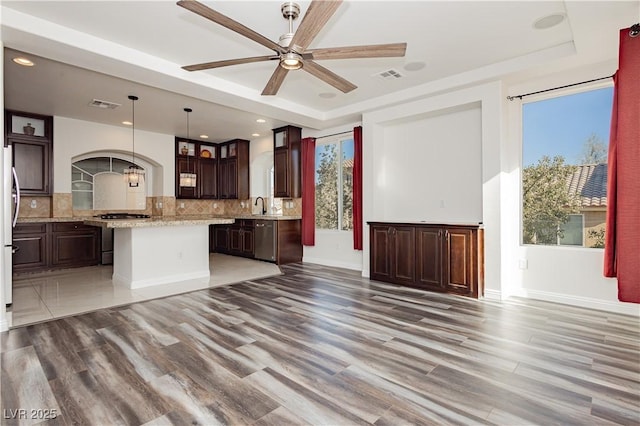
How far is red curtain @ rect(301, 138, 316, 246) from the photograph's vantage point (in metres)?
6.84

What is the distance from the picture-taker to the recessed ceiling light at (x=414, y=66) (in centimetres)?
398

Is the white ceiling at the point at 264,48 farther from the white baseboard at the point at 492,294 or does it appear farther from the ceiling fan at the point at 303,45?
the white baseboard at the point at 492,294

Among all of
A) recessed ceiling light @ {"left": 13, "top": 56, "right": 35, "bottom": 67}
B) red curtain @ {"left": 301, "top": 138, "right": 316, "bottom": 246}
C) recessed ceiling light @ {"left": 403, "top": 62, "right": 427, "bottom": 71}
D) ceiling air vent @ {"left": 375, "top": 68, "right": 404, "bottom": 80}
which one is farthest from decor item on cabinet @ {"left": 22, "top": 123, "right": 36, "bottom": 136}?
recessed ceiling light @ {"left": 403, "top": 62, "right": 427, "bottom": 71}

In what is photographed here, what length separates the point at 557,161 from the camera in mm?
4121

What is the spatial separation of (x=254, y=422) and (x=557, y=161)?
4.46 meters

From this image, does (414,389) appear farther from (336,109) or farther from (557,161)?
(336,109)

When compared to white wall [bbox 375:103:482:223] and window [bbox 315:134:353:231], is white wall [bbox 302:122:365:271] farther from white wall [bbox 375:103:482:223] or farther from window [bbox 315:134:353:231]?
white wall [bbox 375:103:482:223]

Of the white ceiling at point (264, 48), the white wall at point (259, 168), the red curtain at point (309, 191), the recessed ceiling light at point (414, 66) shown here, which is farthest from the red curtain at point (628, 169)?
the white wall at point (259, 168)

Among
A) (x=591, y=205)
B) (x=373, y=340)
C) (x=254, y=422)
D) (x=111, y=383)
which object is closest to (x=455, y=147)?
(x=591, y=205)

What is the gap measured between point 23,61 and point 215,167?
16.7 ft

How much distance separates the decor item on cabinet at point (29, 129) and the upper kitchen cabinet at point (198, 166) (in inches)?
107

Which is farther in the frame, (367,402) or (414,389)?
(414,389)

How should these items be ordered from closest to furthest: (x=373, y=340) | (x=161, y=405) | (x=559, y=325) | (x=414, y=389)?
(x=161, y=405) → (x=414, y=389) → (x=373, y=340) → (x=559, y=325)

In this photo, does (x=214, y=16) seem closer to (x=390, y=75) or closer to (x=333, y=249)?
(x=390, y=75)
